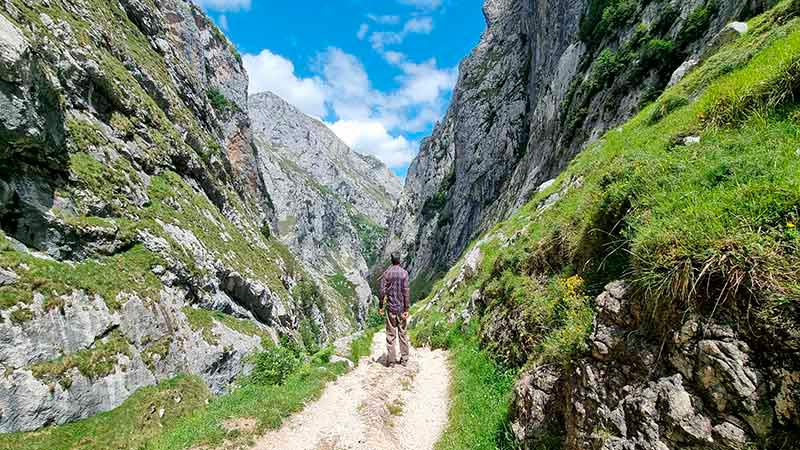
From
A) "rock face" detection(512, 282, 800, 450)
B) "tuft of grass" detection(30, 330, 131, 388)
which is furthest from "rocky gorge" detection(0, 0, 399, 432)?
"rock face" detection(512, 282, 800, 450)

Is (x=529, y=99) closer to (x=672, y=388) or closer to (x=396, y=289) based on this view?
(x=396, y=289)

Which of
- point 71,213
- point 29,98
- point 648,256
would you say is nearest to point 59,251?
point 71,213

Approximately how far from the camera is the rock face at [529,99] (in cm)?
2672

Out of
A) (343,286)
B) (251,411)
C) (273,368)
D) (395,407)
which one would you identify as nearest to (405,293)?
(395,407)

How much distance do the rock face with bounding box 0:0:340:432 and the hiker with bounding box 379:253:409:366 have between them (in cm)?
1227

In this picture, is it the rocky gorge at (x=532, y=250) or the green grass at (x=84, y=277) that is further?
the green grass at (x=84, y=277)

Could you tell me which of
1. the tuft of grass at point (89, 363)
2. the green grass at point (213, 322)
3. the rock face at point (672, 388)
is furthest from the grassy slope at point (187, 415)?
the rock face at point (672, 388)

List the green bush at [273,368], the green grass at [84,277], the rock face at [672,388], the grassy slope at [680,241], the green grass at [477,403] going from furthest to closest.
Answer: the green grass at [84,277]
the green bush at [273,368]
the green grass at [477,403]
the grassy slope at [680,241]
the rock face at [672,388]

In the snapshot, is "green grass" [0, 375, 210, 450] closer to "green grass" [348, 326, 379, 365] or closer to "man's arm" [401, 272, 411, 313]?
"green grass" [348, 326, 379, 365]

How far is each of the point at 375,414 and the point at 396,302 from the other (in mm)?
3838

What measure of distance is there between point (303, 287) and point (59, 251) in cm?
4836

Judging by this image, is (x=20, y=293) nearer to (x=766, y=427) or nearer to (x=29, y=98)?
(x=29, y=98)

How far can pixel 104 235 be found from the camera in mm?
20859

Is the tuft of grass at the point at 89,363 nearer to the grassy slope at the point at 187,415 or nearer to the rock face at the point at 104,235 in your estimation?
the rock face at the point at 104,235
